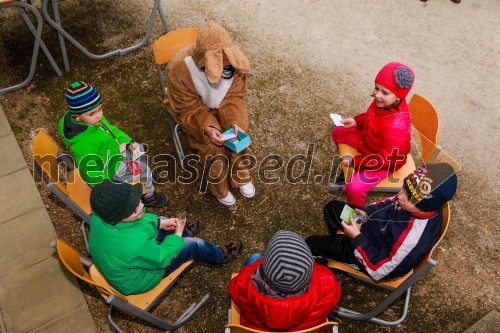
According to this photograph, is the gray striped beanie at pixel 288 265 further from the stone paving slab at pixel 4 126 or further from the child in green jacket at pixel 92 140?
the stone paving slab at pixel 4 126

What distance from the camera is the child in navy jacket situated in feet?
7.81

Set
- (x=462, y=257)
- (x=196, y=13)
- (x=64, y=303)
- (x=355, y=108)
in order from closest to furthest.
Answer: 1. (x=64, y=303)
2. (x=462, y=257)
3. (x=355, y=108)
4. (x=196, y=13)

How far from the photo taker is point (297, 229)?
3607mm

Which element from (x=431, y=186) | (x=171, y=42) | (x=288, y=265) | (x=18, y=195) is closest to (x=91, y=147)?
(x=171, y=42)

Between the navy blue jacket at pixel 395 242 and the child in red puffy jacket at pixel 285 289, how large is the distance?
12.1 inches

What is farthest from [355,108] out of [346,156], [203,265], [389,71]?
[203,265]

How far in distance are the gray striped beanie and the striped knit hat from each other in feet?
5.40

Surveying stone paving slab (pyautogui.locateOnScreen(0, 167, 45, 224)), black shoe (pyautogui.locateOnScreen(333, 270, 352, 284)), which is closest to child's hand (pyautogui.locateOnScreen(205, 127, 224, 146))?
black shoe (pyautogui.locateOnScreen(333, 270, 352, 284))

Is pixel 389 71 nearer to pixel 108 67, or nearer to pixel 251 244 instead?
pixel 251 244

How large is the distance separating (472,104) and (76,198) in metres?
4.13

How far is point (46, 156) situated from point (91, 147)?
314 mm

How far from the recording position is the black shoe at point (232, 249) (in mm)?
3348

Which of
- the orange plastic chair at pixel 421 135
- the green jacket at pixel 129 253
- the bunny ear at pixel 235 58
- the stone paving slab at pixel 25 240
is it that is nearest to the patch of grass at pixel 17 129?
the stone paving slab at pixel 25 240

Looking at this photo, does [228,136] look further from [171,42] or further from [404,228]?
[404,228]
